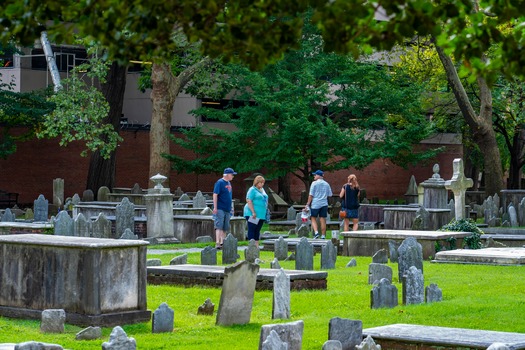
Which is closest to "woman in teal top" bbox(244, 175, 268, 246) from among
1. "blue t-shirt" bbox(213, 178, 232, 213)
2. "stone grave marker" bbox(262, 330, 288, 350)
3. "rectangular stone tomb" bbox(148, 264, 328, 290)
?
"blue t-shirt" bbox(213, 178, 232, 213)

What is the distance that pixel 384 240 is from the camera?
25234 mm

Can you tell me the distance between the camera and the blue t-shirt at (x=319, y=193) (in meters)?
28.1

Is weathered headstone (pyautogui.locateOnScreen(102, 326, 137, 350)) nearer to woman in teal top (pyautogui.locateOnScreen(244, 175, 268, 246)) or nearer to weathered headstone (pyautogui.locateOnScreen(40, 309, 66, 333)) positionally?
weathered headstone (pyautogui.locateOnScreen(40, 309, 66, 333))

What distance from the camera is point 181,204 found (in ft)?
118

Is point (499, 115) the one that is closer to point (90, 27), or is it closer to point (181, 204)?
point (181, 204)

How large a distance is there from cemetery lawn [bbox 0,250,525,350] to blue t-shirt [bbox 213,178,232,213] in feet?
17.2

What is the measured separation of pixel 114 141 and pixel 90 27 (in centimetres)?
3483

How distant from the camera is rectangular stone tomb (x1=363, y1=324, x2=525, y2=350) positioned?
1142cm

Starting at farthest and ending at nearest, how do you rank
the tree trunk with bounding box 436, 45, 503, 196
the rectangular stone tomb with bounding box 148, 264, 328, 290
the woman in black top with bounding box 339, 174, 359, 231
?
the tree trunk with bounding box 436, 45, 503, 196 < the woman in black top with bounding box 339, 174, 359, 231 < the rectangular stone tomb with bounding box 148, 264, 328, 290

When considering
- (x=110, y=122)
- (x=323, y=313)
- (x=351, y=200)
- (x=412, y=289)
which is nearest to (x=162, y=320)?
(x=323, y=313)

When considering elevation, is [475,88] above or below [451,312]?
above

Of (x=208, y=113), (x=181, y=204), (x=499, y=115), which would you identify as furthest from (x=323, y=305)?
(x=499, y=115)

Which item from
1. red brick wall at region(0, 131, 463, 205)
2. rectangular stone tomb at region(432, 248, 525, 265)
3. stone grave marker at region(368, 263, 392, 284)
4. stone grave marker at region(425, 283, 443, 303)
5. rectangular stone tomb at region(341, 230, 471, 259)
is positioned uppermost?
red brick wall at region(0, 131, 463, 205)

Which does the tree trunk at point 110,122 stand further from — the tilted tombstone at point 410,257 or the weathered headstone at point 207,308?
the weathered headstone at point 207,308
